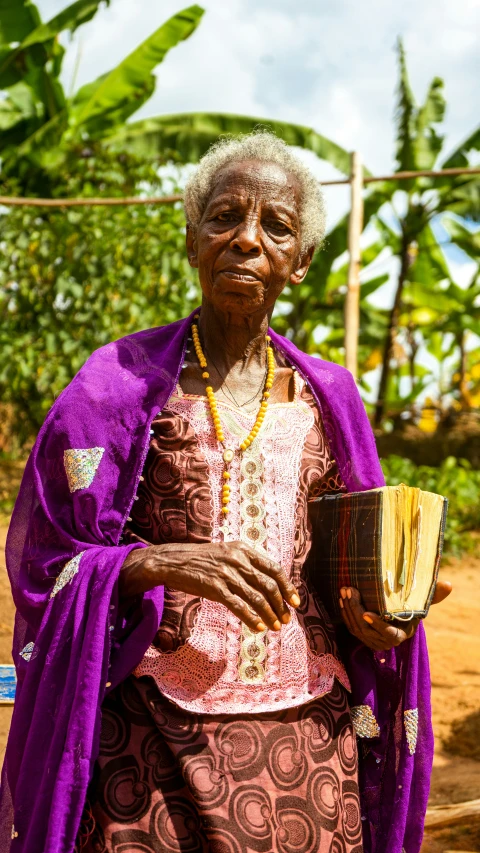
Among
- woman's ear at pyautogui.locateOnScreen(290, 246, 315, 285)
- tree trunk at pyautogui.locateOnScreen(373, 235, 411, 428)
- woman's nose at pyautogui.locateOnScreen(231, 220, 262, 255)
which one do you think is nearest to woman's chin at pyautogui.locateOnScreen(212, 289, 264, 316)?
woman's nose at pyautogui.locateOnScreen(231, 220, 262, 255)

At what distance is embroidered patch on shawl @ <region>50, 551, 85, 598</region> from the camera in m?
1.93

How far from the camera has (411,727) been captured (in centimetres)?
231

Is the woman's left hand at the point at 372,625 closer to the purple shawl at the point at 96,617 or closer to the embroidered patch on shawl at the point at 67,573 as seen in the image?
the purple shawl at the point at 96,617

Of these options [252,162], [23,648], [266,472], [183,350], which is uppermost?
[252,162]

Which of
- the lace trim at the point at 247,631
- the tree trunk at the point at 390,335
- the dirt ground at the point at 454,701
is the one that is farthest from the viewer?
the tree trunk at the point at 390,335

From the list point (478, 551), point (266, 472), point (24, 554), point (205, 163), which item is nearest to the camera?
point (24, 554)

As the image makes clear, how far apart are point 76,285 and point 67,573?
6049 millimetres

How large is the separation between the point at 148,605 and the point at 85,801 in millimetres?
423

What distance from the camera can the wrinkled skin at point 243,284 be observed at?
Result: 2.09 meters

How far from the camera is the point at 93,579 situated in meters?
1.91

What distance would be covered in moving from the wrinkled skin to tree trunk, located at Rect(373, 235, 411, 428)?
9.06m

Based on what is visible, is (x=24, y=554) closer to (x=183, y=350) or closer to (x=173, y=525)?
(x=173, y=525)

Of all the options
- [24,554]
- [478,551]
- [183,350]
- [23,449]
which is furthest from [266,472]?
[23,449]

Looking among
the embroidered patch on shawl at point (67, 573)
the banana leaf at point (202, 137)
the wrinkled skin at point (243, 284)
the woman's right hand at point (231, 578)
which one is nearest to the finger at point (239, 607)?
the woman's right hand at point (231, 578)
